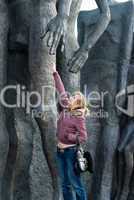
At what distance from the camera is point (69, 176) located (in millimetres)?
3711

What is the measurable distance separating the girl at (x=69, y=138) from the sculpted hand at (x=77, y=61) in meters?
0.11

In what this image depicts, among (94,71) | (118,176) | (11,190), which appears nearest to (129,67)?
(94,71)

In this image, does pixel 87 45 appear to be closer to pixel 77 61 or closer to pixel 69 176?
pixel 77 61

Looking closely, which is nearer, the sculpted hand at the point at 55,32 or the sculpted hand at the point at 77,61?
the sculpted hand at the point at 55,32

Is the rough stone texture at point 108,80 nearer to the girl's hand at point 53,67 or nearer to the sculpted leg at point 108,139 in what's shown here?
Answer: the sculpted leg at point 108,139

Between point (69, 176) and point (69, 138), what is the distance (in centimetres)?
22

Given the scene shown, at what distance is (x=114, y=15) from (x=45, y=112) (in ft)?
4.87

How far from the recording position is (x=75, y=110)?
3.75 m

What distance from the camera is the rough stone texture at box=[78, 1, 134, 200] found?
15.4 feet

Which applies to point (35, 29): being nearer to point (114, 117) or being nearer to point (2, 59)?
point (2, 59)

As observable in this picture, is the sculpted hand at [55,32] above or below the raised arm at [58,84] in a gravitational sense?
above

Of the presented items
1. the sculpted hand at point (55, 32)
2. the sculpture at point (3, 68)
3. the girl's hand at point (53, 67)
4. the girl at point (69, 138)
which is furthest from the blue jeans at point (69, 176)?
the sculpted hand at point (55, 32)

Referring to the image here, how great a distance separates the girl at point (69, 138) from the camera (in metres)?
3.71

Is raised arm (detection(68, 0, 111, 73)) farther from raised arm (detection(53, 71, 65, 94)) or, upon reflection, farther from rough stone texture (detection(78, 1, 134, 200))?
rough stone texture (detection(78, 1, 134, 200))
